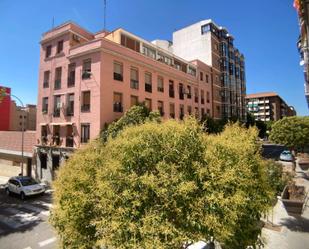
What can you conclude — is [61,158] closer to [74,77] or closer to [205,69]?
[74,77]

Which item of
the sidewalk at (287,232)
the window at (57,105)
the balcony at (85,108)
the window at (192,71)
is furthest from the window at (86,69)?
the sidewalk at (287,232)

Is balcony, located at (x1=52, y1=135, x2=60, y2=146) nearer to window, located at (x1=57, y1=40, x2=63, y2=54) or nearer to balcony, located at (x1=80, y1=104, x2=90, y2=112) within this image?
balcony, located at (x1=80, y1=104, x2=90, y2=112)

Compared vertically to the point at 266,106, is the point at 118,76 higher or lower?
lower

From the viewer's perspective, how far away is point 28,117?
48.5 metres

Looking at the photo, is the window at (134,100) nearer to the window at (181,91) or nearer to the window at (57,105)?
the window at (57,105)

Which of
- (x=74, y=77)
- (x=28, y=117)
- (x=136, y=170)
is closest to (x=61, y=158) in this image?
(x=74, y=77)

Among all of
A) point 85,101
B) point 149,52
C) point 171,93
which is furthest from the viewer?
point 171,93

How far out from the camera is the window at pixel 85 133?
19.9m

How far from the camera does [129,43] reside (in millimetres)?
23406

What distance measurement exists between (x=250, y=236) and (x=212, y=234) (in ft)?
5.98

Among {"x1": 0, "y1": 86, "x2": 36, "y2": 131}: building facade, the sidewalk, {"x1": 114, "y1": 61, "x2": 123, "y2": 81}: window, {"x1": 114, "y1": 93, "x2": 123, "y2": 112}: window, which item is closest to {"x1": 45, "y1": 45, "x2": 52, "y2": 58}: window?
{"x1": 114, "y1": 61, "x2": 123, "y2": 81}: window

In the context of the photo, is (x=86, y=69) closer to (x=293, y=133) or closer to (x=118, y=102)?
(x=118, y=102)

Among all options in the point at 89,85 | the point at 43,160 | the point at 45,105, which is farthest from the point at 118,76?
the point at 43,160

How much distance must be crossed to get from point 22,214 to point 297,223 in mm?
15848
